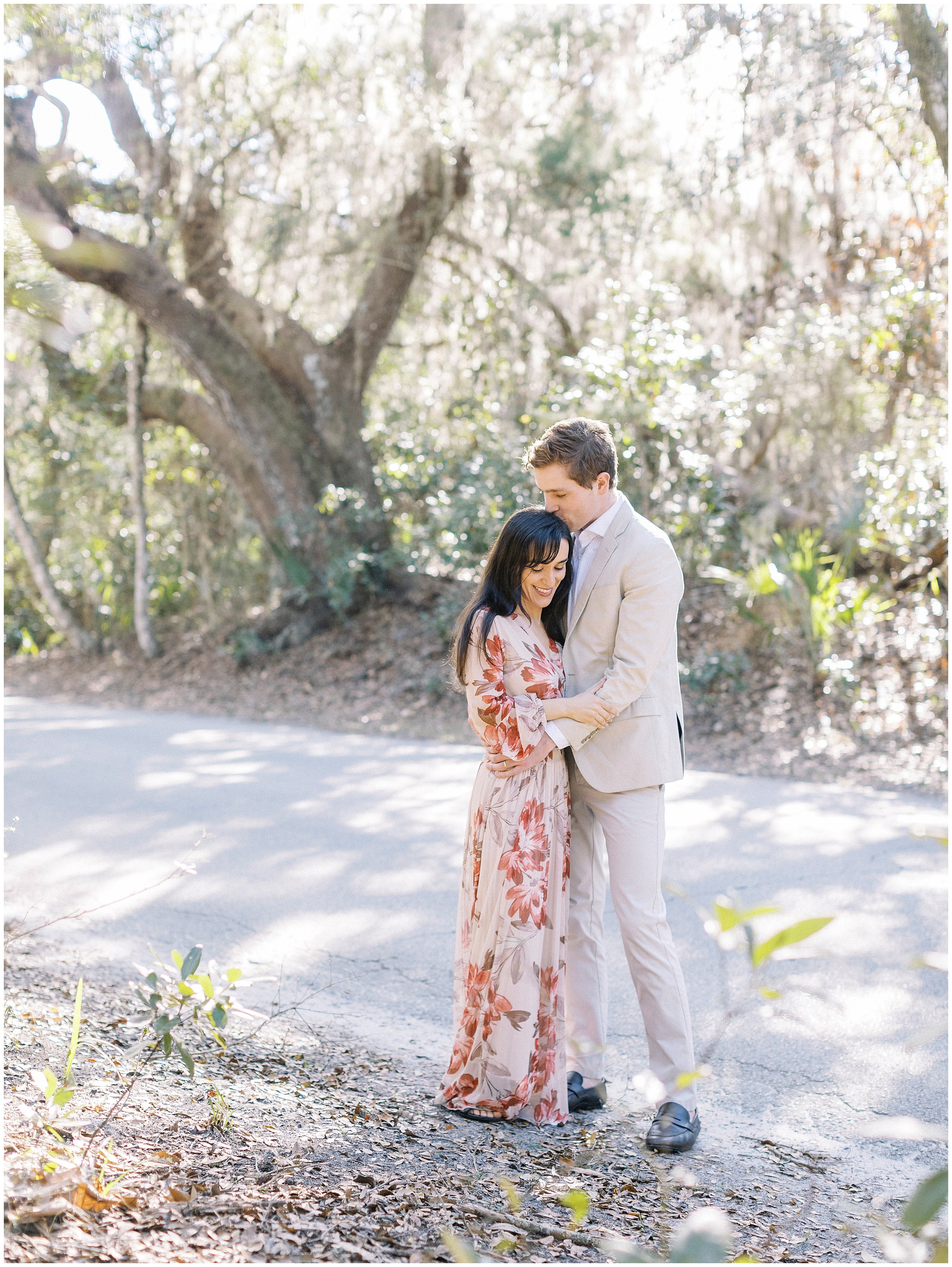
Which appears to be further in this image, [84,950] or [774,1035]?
[84,950]

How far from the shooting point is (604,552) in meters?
3.55

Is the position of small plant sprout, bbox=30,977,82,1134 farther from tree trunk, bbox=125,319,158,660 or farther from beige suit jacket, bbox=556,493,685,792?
tree trunk, bbox=125,319,158,660

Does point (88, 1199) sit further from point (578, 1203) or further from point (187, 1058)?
point (578, 1203)

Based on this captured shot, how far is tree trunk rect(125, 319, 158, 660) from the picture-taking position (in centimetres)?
1489

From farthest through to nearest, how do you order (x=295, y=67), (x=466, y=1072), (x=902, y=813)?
(x=295, y=67) < (x=902, y=813) < (x=466, y=1072)

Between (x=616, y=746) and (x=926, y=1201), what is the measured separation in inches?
83.8

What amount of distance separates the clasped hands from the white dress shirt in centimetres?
13

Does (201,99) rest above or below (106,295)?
above

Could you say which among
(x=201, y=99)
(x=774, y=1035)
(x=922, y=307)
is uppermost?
(x=201, y=99)

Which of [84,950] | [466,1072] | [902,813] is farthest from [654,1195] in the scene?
[902,813]

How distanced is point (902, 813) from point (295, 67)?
11.6 meters

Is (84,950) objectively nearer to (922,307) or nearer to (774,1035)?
(774,1035)

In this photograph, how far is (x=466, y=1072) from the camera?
3.35 meters

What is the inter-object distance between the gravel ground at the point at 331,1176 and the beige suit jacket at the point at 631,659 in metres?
1.13
